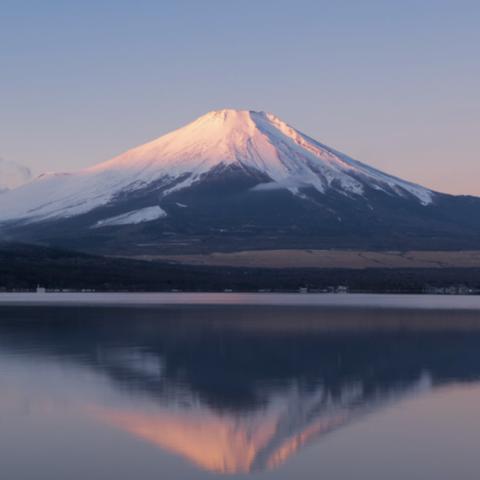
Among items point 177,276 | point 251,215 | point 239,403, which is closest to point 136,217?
point 251,215

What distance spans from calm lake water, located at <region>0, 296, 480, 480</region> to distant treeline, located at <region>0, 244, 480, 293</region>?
48.6 metres

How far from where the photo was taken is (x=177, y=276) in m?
91.3

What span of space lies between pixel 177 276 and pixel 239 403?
232 ft

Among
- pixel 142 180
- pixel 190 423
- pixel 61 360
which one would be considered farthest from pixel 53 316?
pixel 142 180

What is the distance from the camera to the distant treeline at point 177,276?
283ft

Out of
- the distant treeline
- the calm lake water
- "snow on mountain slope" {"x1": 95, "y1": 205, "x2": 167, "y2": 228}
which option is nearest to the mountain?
"snow on mountain slope" {"x1": 95, "y1": 205, "x2": 167, "y2": 228}

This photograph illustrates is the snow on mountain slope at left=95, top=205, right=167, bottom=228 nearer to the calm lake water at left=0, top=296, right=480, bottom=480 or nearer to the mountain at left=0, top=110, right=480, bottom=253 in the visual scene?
the mountain at left=0, top=110, right=480, bottom=253

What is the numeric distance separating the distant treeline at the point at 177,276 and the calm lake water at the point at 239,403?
48.6 m

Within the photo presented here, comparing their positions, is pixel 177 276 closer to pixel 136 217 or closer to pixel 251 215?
pixel 136 217

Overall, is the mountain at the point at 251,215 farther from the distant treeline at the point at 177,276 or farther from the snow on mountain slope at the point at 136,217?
the distant treeline at the point at 177,276

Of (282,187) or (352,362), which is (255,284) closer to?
(352,362)

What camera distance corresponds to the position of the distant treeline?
8638cm

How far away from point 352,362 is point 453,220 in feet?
518

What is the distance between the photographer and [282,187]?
7357 inches
